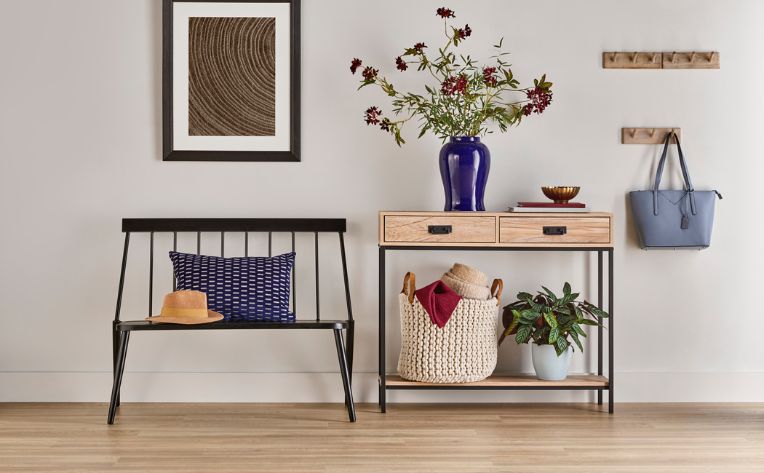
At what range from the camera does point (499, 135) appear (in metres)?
3.38

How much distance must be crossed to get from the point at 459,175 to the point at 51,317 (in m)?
1.72

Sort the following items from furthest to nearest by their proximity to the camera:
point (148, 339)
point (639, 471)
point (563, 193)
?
point (148, 339) → point (563, 193) → point (639, 471)

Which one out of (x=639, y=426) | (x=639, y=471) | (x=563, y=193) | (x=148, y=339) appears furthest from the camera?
(x=148, y=339)

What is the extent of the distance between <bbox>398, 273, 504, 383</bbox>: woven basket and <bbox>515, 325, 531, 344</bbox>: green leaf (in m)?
0.11

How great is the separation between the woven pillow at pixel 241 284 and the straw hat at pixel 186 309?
3.8 inches

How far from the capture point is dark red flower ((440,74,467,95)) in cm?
307

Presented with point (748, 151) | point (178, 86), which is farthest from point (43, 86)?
point (748, 151)

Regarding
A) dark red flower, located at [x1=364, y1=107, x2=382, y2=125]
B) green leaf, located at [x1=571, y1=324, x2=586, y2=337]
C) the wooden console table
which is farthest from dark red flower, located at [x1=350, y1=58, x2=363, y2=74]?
green leaf, located at [x1=571, y1=324, x2=586, y2=337]

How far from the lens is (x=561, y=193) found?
315 cm

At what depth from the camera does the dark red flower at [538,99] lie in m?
3.17

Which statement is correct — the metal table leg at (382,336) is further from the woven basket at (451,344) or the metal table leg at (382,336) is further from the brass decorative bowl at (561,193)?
the brass decorative bowl at (561,193)

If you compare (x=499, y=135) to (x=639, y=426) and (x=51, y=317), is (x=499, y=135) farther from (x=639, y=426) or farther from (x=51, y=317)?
(x=51, y=317)

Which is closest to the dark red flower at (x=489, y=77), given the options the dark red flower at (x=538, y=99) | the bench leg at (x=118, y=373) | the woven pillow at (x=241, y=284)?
the dark red flower at (x=538, y=99)

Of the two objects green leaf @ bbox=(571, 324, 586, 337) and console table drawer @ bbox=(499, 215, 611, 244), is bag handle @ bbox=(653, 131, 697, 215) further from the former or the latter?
green leaf @ bbox=(571, 324, 586, 337)
